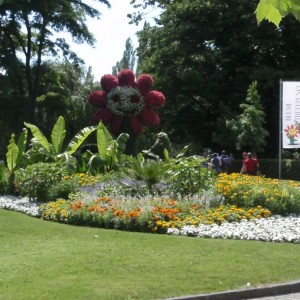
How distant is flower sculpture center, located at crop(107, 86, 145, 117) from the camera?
A: 30.2 metres

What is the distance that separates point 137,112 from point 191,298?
22.8 metres

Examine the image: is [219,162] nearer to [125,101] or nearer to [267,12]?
[125,101]

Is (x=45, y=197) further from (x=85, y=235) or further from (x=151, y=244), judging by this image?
(x=151, y=244)

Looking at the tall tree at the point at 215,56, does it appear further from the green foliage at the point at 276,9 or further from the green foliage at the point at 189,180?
the green foliage at the point at 276,9

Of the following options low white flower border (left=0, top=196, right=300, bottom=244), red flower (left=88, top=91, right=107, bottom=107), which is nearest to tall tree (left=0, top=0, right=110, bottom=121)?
red flower (left=88, top=91, right=107, bottom=107)

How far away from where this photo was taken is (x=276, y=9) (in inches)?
134

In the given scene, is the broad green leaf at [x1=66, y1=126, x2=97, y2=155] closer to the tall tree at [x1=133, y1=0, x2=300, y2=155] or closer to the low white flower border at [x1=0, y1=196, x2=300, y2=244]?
the low white flower border at [x1=0, y1=196, x2=300, y2=244]

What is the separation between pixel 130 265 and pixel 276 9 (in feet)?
22.1

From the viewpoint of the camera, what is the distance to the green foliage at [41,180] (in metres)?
19.0

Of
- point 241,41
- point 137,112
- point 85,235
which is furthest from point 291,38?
point 85,235

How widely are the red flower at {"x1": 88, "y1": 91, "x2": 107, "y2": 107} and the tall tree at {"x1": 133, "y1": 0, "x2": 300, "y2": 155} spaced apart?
11.4 metres

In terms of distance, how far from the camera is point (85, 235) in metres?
12.8

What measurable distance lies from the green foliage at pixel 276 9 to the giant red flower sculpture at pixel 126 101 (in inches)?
1050

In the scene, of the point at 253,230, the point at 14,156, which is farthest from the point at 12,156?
the point at 253,230
